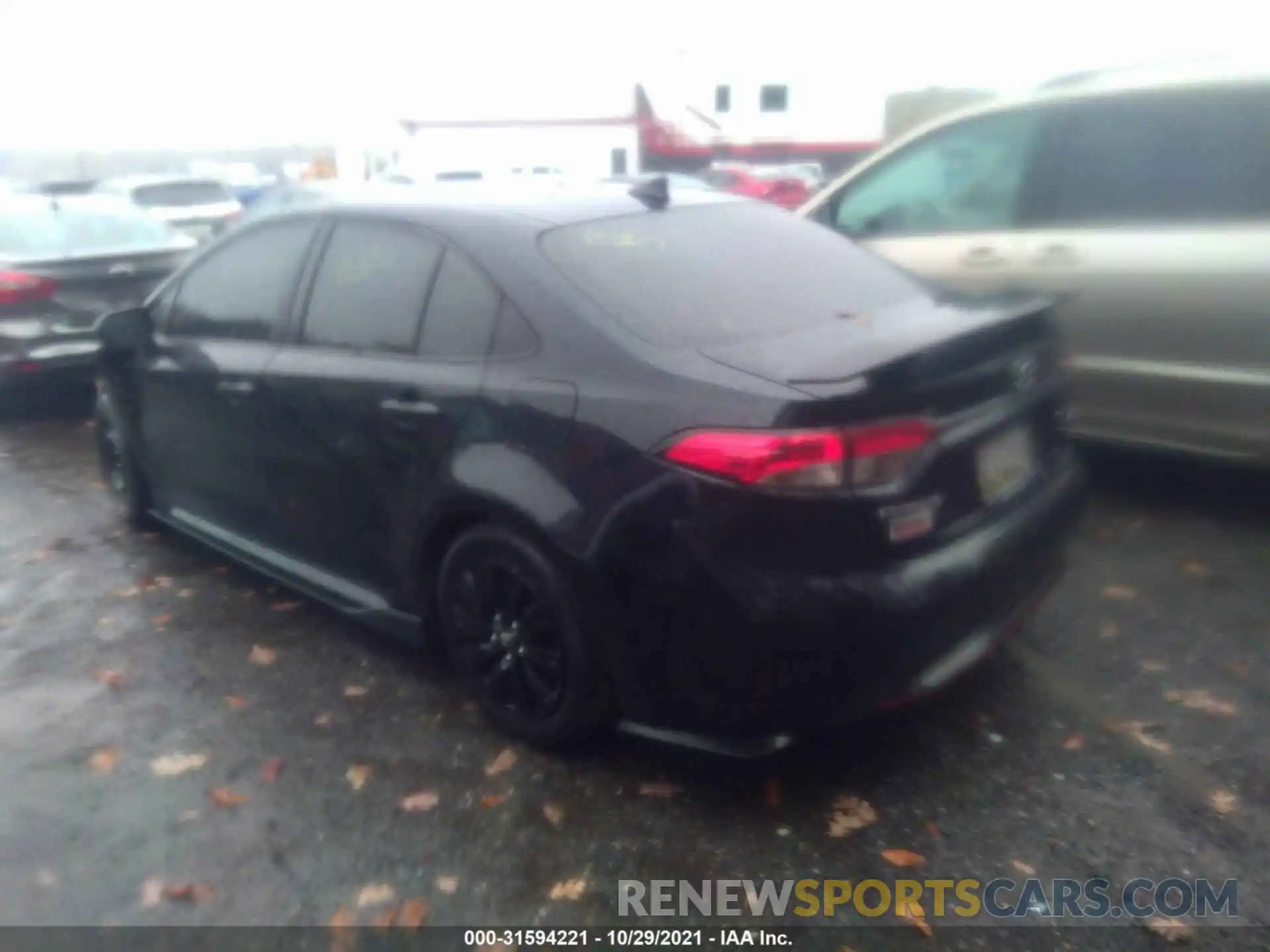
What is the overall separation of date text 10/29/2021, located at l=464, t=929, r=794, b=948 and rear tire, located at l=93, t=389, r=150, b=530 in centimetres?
340

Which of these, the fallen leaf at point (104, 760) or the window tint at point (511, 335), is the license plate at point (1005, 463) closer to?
the window tint at point (511, 335)

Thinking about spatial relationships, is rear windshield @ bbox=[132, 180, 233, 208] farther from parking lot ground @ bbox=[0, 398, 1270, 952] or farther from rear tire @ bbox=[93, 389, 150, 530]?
parking lot ground @ bbox=[0, 398, 1270, 952]

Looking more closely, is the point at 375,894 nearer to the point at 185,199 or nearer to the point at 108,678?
the point at 108,678

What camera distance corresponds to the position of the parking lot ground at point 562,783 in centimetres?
285

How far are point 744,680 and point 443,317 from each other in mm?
1494

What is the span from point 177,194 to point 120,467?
1487 centimetres

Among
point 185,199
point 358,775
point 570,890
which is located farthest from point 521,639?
point 185,199

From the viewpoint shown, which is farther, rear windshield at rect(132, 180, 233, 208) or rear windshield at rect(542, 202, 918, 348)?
rear windshield at rect(132, 180, 233, 208)

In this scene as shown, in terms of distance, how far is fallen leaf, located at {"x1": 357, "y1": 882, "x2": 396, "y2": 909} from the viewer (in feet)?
9.26

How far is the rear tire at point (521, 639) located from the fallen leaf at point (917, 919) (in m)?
0.97

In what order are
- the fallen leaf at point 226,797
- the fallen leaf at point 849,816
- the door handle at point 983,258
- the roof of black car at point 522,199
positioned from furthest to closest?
the door handle at point 983,258 → the roof of black car at point 522,199 → the fallen leaf at point 226,797 → the fallen leaf at point 849,816

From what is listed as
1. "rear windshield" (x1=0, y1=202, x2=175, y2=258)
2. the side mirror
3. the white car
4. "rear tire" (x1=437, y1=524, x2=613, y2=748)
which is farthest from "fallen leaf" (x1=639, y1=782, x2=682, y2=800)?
the white car

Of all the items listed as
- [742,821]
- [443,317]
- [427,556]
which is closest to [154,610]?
[427,556]

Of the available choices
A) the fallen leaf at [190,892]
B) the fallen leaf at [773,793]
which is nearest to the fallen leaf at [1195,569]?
the fallen leaf at [773,793]
